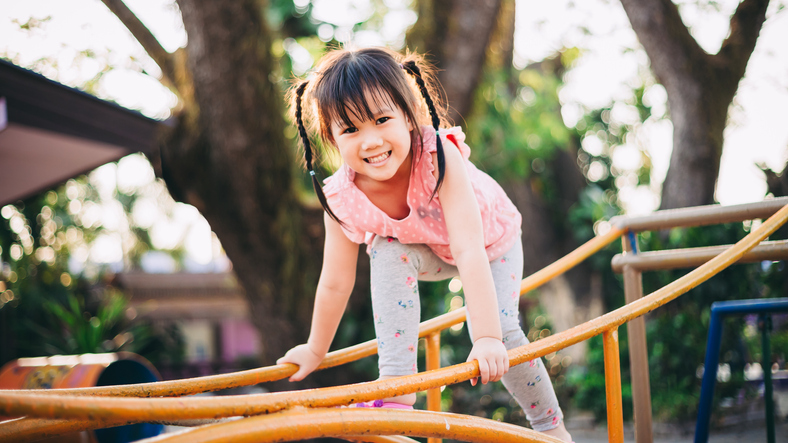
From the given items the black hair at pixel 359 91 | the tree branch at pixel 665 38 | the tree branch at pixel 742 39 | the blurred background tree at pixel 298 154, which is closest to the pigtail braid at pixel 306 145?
the black hair at pixel 359 91

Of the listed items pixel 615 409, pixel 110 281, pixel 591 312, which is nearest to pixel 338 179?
pixel 615 409

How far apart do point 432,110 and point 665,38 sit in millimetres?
4157

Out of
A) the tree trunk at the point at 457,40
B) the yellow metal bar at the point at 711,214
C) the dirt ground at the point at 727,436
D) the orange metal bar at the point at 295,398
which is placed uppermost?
the tree trunk at the point at 457,40

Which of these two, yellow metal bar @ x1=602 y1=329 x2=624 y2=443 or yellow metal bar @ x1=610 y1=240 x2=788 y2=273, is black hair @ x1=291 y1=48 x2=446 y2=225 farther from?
yellow metal bar @ x1=610 y1=240 x2=788 y2=273

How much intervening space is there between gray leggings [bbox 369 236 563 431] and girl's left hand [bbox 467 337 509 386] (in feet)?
0.82

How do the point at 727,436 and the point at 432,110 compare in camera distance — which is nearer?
the point at 432,110

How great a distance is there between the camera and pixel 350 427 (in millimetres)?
875

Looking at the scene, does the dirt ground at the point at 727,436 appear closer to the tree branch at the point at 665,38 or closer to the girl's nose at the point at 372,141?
the tree branch at the point at 665,38

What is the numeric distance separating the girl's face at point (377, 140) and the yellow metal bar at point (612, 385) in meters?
0.58

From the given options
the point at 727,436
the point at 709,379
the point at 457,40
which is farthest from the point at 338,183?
the point at 727,436

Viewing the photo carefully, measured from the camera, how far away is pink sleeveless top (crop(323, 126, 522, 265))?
143 cm

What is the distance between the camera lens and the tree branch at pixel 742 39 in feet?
15.6

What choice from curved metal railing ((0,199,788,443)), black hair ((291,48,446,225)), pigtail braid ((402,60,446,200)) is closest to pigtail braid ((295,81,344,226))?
black hair ((291,48,446,225))

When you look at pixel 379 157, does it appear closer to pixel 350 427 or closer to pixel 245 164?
pixel 350 427
